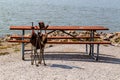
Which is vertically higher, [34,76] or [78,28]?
[78,28]

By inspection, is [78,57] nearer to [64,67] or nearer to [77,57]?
[77,57]

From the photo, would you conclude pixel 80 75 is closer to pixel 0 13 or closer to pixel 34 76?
pixel 34 76

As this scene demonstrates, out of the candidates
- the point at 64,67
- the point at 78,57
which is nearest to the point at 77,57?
the point at 78,57

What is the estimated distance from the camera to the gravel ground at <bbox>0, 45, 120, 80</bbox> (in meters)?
11.3

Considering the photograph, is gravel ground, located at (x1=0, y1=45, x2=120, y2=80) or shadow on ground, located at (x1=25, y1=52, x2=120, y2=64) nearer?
gravel ground, located at (x1=0, y1=45, x2=120, y2=80)

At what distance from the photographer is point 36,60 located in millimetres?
13453

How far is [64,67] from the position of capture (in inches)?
492

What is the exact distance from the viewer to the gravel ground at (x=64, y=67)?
37.1 ft

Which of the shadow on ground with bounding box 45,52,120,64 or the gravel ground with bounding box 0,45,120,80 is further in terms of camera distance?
the shadow on ground with bounding box 45,52,120,64

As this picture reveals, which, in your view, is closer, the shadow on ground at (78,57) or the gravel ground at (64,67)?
the gravel ground at (64,67)

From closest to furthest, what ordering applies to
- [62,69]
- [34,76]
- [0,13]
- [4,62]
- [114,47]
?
1. [34,76]
2. [62,69]
3. [4,62]
4. [114,47]
5. [0,13]

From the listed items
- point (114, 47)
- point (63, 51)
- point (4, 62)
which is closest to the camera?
point (4, 62)

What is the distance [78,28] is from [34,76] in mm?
3659

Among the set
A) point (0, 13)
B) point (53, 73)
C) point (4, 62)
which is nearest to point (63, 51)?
point (4, 62)
